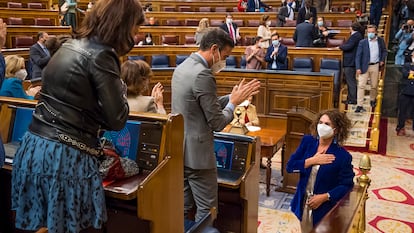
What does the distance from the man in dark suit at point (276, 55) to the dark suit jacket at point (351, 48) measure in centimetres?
108

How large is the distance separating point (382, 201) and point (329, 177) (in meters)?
2.01

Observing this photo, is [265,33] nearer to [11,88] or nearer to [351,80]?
[351,80]

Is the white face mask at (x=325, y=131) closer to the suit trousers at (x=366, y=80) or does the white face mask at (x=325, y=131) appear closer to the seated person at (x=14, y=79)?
the seated person at (x=14, y=79)

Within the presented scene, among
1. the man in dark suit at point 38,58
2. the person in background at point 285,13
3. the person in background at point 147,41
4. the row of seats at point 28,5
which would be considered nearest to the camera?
the man in dark suit at point 38,58

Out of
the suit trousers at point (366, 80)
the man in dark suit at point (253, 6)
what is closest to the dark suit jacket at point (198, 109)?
the suit trousers at point (366, 80)

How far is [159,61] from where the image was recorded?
800 cm

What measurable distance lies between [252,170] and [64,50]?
172cm

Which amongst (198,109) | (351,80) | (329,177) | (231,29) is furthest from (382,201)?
(231,29)

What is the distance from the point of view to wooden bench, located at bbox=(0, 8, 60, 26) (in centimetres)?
836

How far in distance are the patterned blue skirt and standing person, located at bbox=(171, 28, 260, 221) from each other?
81 cm

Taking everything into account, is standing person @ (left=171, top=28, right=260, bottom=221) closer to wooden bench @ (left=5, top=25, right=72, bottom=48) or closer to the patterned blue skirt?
the patterned blue skirt

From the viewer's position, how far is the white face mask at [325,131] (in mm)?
2725

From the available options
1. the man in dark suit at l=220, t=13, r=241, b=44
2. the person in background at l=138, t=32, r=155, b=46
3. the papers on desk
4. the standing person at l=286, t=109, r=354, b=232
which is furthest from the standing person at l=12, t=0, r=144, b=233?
the man in dark suit at l=220, t=13, r=241, b=44

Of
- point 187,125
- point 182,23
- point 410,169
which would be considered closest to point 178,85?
point 187,125
